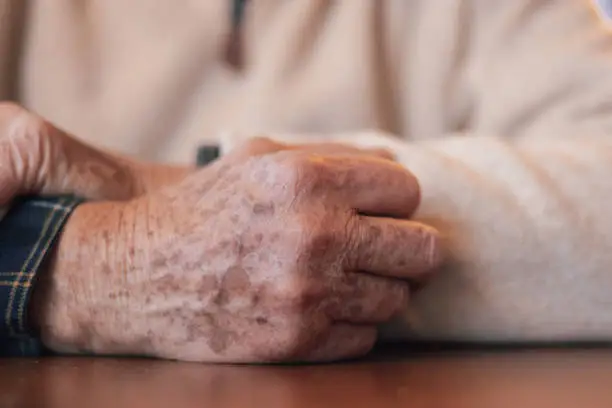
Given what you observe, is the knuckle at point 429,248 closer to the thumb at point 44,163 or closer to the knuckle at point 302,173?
the knuckle at point 302,173

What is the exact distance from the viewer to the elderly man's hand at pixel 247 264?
48 centimetres

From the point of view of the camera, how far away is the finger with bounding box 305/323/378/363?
489mm

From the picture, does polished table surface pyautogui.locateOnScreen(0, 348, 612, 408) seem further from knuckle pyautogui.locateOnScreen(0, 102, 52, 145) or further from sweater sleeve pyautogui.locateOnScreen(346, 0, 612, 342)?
knuckle pyautogui.locateOnScreen(0, 102, 52, 145)

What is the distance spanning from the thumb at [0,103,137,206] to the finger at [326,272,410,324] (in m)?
0.19

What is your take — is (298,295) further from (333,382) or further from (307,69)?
(307,69)

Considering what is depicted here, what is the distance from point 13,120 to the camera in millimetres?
568

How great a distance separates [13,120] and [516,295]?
1.12ft

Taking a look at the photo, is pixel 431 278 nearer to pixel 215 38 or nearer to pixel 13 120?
pixel 13 120

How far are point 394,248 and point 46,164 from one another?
0.74 ft

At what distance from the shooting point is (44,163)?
0.55m

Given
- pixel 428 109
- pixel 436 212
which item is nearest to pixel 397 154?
pixel 436 212

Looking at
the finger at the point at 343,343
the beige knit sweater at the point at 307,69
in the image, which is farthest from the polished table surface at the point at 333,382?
the beige knit sweater at the point at 307,69

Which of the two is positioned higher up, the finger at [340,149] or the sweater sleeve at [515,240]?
the finger at [340,149]

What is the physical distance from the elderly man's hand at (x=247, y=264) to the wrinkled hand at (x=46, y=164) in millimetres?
39
